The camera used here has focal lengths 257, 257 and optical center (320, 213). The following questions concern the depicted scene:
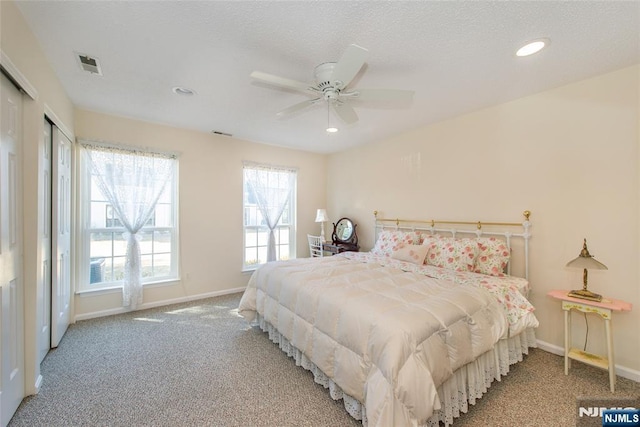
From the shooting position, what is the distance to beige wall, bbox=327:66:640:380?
7.17 feet

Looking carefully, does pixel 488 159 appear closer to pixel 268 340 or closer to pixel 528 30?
pixel 528 30

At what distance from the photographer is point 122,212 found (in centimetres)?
341

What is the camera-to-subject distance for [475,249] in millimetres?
2836

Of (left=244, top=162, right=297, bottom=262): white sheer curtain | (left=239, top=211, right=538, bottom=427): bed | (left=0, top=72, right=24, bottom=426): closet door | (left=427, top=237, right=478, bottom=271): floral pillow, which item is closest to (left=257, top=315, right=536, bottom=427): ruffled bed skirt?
(left=239, top=211, right=538, bottom=427): bed

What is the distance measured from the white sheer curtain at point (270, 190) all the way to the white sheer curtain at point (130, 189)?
1408 millimetres

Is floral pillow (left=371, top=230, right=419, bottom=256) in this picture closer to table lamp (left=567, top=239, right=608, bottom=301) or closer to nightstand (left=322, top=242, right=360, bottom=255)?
nightstand (left=322, top=242, right=360, bottom=255)

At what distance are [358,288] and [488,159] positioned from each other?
Answer: 226 cm

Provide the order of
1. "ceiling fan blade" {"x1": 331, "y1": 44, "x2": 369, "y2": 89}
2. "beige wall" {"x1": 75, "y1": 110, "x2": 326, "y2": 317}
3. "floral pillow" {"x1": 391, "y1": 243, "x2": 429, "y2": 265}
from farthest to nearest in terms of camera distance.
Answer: "beige wall" {"x1": 75, "y1": 110, "x2": 326, "y2": 317}, "floral pillow" {"x1": 391, "y1": 243, "x2": 429, "y2": 265}, "ceiling fan blade" {"x1": 331, "y1": 44, "x2": 369, "y2": 89}

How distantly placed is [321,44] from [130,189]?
3148 mm

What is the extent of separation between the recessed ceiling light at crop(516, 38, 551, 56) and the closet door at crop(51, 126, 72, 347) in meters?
4.12

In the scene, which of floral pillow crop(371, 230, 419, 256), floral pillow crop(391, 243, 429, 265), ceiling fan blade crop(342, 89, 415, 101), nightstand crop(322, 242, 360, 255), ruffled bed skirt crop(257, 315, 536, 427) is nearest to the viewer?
ruffled bed skirt crop(257, 315, 536, 427)

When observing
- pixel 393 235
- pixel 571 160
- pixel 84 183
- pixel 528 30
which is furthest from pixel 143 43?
pixel 571 160

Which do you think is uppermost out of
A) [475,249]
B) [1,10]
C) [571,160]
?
[1,10]

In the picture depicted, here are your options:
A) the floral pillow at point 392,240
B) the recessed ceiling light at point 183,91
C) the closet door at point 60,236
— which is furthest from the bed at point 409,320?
the recessed ceiling light at point 183,91
